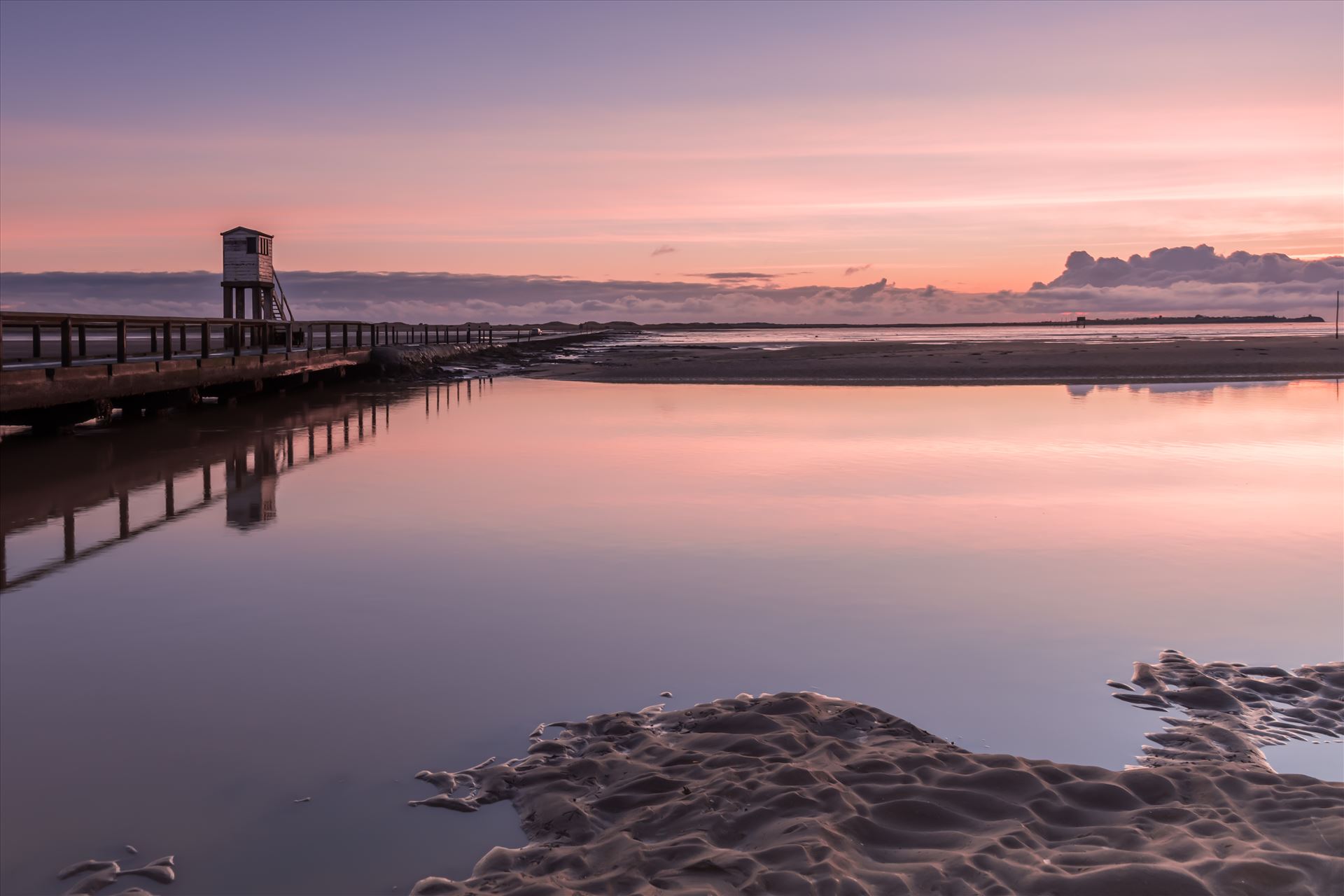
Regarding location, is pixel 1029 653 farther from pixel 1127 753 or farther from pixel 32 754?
pixel 32 754

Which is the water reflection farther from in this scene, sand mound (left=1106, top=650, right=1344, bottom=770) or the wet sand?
sand mound (left=1106, top=650, right=1344, bottom=770)

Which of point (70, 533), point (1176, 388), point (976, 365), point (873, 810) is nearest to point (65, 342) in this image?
point (70, 533)

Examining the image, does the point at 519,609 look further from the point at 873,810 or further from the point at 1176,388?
the point at 1176,388

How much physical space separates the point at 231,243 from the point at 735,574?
1291 inches

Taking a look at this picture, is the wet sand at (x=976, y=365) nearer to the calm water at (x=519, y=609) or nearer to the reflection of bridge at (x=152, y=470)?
the reflection of bridge at (x=152, y=470)

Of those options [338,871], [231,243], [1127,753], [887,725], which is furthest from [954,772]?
[231,243]

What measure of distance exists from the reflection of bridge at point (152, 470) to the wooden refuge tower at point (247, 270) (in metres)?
14.8

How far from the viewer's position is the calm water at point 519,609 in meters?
4.54

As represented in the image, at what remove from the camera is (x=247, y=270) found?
36094 millimetres

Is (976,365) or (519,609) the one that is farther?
(976,365)

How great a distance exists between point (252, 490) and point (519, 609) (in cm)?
694

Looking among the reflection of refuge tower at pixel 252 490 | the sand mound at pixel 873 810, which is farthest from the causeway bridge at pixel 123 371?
the sand mound at pixel 873 810

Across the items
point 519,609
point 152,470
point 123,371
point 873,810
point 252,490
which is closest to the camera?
point 873,810

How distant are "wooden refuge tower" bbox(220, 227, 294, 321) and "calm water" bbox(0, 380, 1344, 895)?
2200 cm
